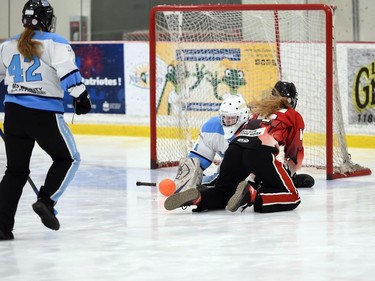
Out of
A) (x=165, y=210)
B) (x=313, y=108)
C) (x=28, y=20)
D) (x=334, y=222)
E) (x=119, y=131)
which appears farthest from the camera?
(x=119, y=131)

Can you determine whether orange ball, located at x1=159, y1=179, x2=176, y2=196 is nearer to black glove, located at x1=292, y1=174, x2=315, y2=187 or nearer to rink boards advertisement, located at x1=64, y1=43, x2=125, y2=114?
black glove, located at x1=292, y1=174, x2=315, y2=187

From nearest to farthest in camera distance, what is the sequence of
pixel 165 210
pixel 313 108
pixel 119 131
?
pixel 165 210, pixel 313 108, pixel 119 131

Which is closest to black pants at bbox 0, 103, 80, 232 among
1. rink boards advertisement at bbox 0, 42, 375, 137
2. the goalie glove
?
the goalie glove

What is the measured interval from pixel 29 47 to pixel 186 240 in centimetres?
127

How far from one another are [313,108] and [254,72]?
0.73 meters

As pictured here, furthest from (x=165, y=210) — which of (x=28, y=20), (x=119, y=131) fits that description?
(x=119, y=131)

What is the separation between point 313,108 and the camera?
9961 millimetres

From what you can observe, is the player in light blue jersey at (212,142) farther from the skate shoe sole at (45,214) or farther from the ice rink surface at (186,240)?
the skate shoe sole at (45,214)

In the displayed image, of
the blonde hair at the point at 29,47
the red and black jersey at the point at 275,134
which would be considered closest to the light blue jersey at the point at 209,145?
the red and black jersey at the point at 275,134

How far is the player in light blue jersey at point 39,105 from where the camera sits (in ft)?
18.6

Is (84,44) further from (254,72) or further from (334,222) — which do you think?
(334,222)

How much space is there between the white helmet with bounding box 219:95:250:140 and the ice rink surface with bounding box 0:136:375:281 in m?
0.55

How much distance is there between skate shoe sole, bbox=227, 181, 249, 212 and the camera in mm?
6527

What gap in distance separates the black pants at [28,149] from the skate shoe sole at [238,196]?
116 cm
